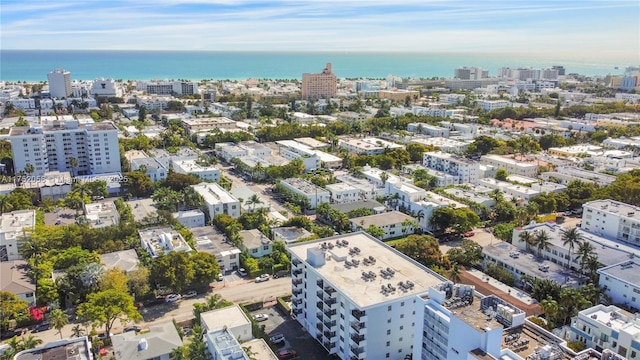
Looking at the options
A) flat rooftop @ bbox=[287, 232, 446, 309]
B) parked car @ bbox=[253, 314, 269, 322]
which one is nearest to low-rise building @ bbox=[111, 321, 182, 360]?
parked car @ bbox=[253, 314, 269, 322]

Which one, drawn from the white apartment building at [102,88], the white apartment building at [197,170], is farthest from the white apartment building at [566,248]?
the white apartment building at [102,88]

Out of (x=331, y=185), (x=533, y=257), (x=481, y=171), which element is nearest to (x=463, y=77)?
(x=481, y=171)

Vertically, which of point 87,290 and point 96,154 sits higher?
point 96,154

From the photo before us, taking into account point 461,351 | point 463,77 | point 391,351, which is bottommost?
point 391,351

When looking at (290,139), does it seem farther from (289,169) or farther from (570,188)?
(570,188)

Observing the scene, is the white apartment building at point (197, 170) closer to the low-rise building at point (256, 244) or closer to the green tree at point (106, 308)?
the low-rise building at point (256, 244)

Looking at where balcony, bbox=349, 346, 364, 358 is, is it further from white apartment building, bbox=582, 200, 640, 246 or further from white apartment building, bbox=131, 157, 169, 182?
white apartment building, bbox=131, 157, 169, 182
